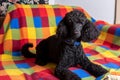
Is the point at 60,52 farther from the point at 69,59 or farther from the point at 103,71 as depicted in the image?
the point at 103,71

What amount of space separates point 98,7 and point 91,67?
137 centimetres

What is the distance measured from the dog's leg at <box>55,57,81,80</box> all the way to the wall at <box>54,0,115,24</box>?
4.04ft

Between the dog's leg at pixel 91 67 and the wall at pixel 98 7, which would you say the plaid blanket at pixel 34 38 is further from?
the wall at pixel 98 7

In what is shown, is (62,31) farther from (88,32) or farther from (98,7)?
(98,7)

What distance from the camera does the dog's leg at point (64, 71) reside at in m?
1.38

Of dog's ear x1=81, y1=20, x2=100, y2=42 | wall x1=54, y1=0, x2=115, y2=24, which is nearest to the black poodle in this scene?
dog's ear x1=81, y1=20, x2=100, y2=42

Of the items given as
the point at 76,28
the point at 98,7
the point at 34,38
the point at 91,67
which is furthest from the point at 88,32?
the point at 98,7

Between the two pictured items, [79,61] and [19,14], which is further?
[19,14]

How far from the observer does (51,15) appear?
213 cm

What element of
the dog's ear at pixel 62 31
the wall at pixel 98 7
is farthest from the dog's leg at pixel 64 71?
the wall at pixel 98 7

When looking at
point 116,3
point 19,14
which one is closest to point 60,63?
point 19,14

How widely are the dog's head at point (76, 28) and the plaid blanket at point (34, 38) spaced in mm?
230

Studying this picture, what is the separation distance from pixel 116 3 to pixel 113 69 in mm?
1400

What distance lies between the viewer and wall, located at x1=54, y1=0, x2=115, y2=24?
2658 mm
